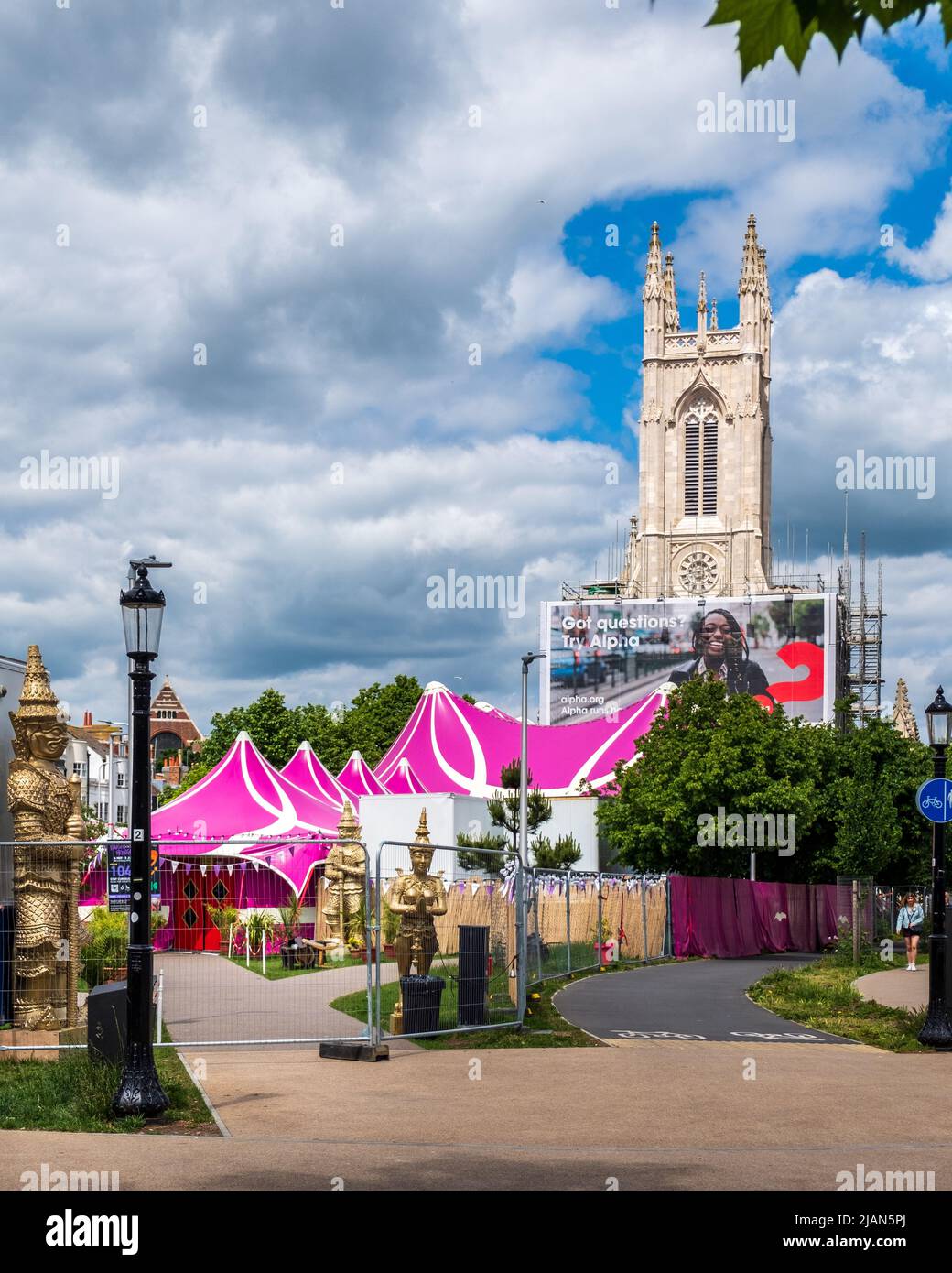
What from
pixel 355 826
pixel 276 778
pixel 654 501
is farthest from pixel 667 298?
pixel 355 826

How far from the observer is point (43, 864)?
1416 cm

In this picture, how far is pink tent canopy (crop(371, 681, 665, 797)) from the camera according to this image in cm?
5250

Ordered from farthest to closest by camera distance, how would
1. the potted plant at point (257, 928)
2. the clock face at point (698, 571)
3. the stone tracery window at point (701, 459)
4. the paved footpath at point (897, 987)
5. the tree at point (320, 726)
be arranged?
the stone tracery window at point (701, 459) → the clock face at point (698, 571) → the tree at point (320, 726) → the potted plant at point (257, 928) → the paved footpath at point (897, 987)

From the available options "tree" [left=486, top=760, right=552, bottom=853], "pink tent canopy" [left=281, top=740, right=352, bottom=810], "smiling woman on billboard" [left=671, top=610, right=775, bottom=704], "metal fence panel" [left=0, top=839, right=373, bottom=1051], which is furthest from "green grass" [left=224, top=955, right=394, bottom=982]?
"smiling woman on billboard" [left=671, top=610, right=775, bottom=704]

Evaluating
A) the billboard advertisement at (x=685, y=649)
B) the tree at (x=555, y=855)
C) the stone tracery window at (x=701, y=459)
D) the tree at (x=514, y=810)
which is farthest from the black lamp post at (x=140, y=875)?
the stone tracery window at (x=701, y=459)

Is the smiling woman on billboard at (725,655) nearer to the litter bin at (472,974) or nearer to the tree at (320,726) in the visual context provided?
the tree at (320,726)

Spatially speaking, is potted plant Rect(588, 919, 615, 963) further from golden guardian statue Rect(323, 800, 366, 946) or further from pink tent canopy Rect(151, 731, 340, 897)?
pink tent canopy Rect(151, 731, 340, 897)

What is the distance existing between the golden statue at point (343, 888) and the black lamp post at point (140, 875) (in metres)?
19.5

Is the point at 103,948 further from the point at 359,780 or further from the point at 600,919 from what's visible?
the point at 359,780

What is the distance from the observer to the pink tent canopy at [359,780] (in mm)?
47531

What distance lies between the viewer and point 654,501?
12544 centimetres

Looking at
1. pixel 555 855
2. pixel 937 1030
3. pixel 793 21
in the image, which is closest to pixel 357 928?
pixel 555 855

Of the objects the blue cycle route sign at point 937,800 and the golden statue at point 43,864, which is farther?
the blue cycle route sign at point 937,800

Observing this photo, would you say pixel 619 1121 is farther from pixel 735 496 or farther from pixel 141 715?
pixel 735 496
